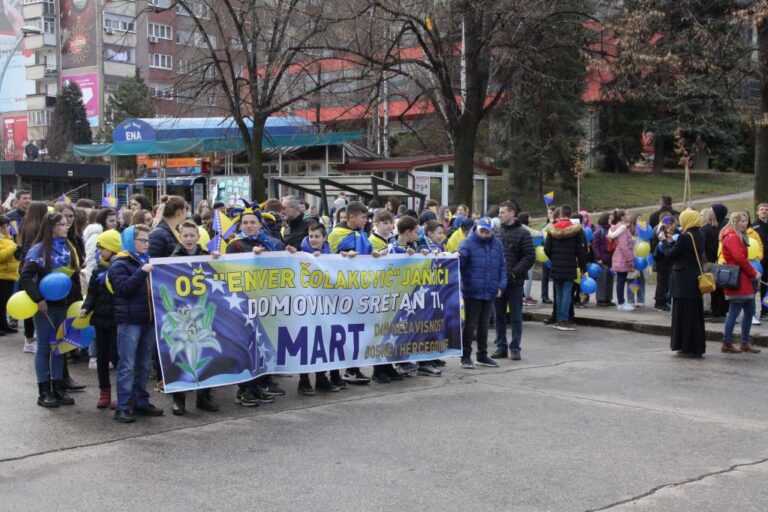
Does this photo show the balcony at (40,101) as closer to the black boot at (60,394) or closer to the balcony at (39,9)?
the balcony at (39,9)

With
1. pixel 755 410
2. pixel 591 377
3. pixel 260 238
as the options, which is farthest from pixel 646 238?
pixel 260 238

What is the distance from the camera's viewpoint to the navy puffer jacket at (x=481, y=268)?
10.3 meters

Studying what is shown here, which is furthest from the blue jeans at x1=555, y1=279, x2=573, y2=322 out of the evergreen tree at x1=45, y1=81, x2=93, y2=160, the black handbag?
the evergreen tree at x1=45, y1=81, x2=93, y2=160

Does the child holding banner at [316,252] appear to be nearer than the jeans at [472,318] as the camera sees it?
Yes

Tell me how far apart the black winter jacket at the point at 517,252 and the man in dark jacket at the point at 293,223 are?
9.39 feet

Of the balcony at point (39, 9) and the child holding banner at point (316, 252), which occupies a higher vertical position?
the balcony at point (39, 9)

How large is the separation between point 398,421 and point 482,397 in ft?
4.48

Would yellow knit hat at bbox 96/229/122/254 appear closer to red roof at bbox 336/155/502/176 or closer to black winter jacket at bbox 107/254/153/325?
black winter jacket at bbox 107/254/153/325

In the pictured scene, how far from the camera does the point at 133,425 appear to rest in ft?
24.7

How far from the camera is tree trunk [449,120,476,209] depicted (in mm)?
24109

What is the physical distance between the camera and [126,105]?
67062mm

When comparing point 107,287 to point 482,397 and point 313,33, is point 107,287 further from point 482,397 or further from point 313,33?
point 313,33

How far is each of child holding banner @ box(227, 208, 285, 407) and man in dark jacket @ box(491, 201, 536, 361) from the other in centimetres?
355

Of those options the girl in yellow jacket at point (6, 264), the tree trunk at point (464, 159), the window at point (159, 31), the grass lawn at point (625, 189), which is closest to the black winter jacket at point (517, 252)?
the girl in yellow jacket at point (6, 264)
